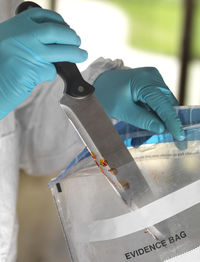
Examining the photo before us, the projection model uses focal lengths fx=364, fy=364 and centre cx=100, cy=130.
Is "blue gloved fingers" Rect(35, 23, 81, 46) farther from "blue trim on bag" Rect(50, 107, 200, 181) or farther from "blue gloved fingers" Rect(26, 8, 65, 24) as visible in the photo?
"blue trim on bag" Rect(50, 107, 200, 181)

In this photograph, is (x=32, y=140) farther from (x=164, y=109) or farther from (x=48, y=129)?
(x=164, y=109)

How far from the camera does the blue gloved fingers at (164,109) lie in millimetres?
559

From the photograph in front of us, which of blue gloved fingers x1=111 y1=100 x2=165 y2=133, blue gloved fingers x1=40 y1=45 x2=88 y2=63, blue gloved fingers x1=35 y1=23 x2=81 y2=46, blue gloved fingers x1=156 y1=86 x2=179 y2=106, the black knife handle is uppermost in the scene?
blue gloved fingers x1=35 y1=23 x2=81 y2=46

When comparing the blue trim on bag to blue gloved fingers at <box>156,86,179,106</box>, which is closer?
the blue trim on bag

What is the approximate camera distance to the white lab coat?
712 millimetres

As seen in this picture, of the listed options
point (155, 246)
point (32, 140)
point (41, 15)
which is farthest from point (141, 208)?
point (32, 140)

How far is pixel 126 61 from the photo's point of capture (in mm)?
1824

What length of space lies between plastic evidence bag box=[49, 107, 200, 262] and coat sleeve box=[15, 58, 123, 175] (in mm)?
258

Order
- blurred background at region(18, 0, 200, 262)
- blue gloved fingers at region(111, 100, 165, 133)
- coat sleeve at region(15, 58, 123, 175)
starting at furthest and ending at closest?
blurred background at region(18, 0, 200, 262) → coat sleeve at region(15, 58, 123, 175) → blue gloved fingers at region(111, 100, 165, 133)

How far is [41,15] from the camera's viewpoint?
568 millimetres

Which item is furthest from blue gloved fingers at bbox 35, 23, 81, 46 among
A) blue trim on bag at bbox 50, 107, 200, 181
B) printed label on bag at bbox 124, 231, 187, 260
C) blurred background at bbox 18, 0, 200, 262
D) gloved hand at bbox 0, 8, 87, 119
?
blurred background at bbox 18, 0, 200, 262

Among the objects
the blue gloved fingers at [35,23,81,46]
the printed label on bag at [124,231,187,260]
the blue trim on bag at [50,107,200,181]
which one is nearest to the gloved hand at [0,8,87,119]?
the blue gloved fingers at [35,23,81,46]

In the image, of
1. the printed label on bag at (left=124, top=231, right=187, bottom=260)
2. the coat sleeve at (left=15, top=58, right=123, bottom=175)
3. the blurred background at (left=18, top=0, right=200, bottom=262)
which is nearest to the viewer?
the printed label on bag at (left=124, top=231, right=187, bottom=260)

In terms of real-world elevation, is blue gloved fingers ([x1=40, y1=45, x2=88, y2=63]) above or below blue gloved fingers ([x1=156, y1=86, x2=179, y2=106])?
above
